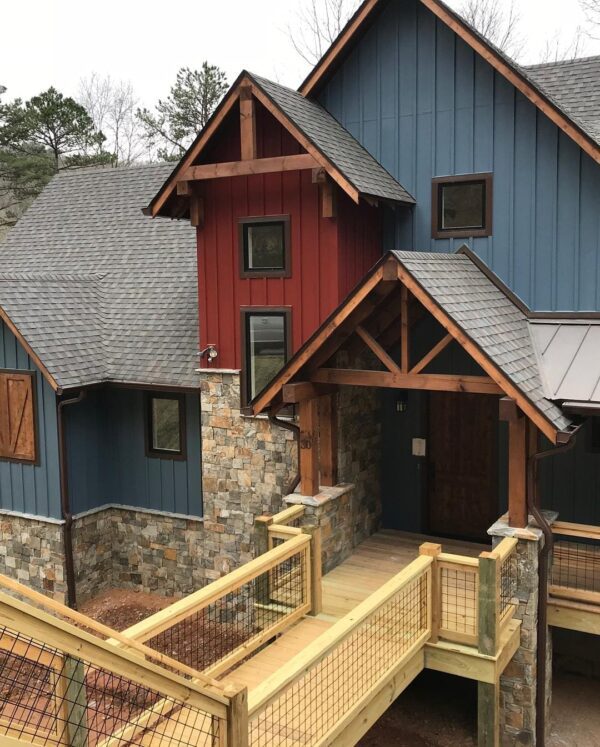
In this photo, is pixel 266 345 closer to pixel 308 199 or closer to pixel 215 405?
pixel 215 405

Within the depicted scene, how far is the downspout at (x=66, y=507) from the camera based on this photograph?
11.9 m

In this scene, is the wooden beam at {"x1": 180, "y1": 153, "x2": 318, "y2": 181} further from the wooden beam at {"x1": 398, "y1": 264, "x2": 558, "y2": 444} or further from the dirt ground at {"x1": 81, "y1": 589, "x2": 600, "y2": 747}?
the dirt ground at {"x1": 81, "y1": 589, "x2": 600, "y2": 747}

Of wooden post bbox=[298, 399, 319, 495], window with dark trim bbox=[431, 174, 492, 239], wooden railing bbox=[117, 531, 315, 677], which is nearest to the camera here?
wooden railing bbox=[117, 531, 315, 677]

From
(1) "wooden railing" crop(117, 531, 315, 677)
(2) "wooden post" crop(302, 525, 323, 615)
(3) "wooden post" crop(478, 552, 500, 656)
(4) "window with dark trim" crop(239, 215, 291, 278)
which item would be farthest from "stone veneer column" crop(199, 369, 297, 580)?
(3) "wooden post" crop(478, 552, 500, 656)

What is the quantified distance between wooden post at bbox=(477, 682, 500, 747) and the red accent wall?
4883mm

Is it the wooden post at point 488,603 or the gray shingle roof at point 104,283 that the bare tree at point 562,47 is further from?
the wooden post at point 488,603

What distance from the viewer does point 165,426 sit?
1249 centimetres

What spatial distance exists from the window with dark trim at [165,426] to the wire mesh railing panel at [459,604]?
5.08 metres

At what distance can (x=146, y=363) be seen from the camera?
12273mm

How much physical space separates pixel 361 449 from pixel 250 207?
366 cm

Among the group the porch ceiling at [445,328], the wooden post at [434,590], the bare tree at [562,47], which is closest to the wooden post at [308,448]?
A: the porch ceiling at [445,328]

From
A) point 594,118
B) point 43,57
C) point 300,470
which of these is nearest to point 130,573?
point 300,470

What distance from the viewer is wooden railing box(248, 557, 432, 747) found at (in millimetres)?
5812

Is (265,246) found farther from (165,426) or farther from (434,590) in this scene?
(434,590)
